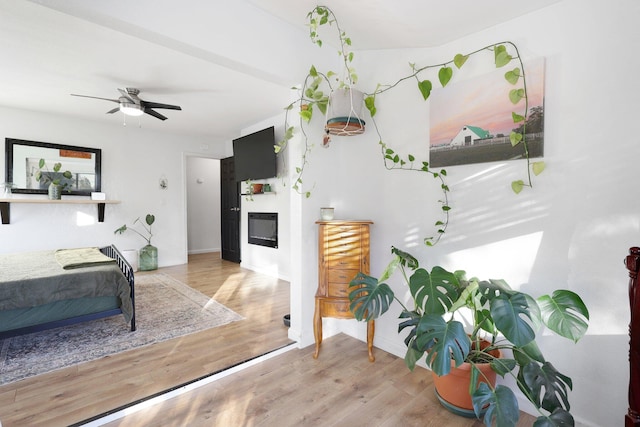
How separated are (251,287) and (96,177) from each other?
10.2ft

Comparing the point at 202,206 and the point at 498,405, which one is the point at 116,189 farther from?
the point at 498,405

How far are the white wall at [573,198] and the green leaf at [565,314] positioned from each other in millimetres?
255

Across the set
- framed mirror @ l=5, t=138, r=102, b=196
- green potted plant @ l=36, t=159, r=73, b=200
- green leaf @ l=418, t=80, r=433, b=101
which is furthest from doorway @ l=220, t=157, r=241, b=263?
green leaf @ l=418, t=80, r=433, b=101

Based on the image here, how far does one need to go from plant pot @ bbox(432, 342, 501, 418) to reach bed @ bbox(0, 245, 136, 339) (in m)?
2.57

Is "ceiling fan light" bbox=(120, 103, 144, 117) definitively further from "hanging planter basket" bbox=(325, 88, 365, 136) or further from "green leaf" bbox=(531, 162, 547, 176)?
"green leaf" bbox=(531, 162, 547, 176)

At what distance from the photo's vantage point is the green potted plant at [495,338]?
4.24 feet

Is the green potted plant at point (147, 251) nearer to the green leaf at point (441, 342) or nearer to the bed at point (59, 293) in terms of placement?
the bed at point (59, 293)

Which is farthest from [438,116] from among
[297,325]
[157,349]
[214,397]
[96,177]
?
[96,177]

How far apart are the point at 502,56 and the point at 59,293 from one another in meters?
3.45

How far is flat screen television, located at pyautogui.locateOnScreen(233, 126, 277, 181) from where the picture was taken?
4625mm

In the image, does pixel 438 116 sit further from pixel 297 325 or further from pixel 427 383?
pixel 297 325

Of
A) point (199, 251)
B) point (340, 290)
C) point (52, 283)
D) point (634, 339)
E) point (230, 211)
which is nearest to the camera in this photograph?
point (634, 339)

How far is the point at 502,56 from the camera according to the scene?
1.73 meters

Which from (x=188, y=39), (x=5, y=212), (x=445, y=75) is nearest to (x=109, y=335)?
(x=188, y=39)
